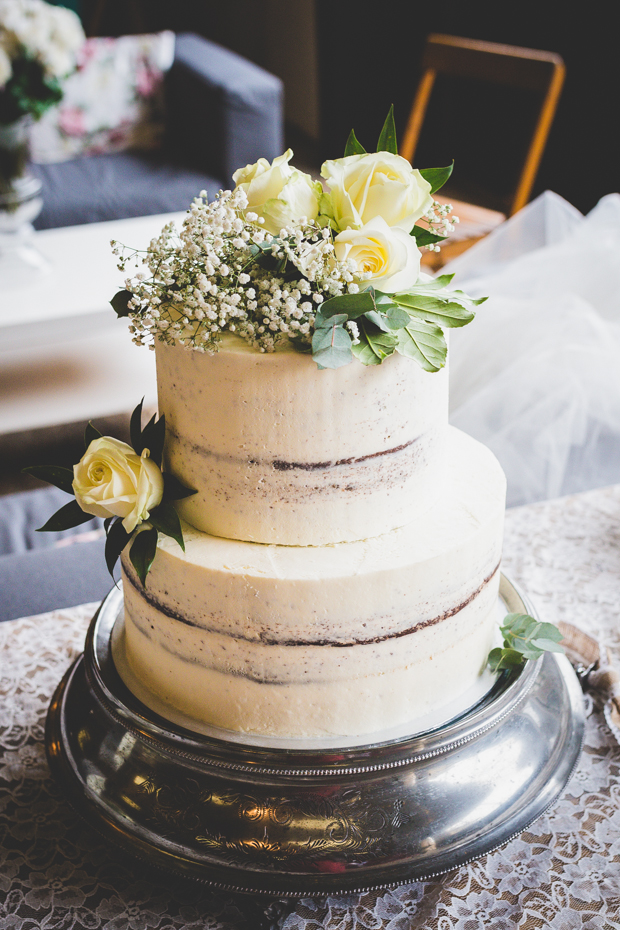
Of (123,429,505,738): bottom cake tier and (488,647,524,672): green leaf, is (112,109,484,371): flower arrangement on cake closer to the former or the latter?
(123,429,505,738): bottom cake tier

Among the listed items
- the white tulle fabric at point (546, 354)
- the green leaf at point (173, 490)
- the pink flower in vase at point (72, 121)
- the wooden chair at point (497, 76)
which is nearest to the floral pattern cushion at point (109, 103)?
the pink flower in vase at point (72, 121)

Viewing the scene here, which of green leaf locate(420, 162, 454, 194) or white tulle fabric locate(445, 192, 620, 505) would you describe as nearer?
green leaf locate(420, 162, 454, 194)

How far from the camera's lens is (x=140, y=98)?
157 inches

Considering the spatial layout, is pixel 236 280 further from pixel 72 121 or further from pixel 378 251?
pixel 72 121

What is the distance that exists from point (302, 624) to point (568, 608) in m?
0.66

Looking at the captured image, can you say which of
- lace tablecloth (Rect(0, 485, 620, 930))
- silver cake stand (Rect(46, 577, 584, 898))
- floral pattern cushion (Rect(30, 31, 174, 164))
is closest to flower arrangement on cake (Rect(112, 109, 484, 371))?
silver cake stand (Rect(46, 577, 584, 898))

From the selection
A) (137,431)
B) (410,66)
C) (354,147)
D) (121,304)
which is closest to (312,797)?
(137,431)

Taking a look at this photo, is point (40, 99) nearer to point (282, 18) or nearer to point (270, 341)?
point (270, 341)

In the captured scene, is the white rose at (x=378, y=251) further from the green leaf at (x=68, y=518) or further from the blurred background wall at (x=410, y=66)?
the blurred background wall at (x=410, y=66)

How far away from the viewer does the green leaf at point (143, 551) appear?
2.61 feet

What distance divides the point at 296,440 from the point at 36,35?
2.57 meters

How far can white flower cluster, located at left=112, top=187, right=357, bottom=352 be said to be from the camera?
71 centimetres

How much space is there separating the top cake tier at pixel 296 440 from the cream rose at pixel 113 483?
0.06 meters

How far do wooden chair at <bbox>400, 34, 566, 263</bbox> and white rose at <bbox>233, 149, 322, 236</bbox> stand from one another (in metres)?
2.38
